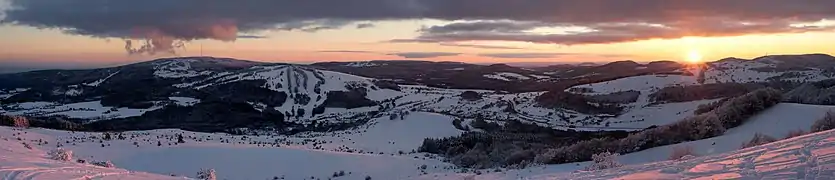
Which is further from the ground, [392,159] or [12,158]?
[12,158]

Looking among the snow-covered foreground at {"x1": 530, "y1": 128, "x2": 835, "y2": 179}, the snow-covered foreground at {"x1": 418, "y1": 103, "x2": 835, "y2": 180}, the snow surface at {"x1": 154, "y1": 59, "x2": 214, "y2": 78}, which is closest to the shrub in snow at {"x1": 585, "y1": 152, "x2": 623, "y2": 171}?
the snow-covered foreground at {"x1": 418, "y1": 103, "x2": 835, "y2": 180}

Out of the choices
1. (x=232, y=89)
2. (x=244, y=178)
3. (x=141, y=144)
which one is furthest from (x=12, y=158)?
(x=232, y=89)

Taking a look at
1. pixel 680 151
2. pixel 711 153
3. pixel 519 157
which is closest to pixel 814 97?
pixel 680 151

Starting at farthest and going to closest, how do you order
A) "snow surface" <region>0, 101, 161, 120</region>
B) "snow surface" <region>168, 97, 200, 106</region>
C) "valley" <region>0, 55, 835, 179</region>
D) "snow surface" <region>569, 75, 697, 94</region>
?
"snow surface" <region>168, 97, 200, 106</region> → "snow surface" <region>0, 101, 161, 120</region> → "snow surface" <region>569, 75, 697, 94</region> → "valley" <region>0, 55, 835, 179</region>

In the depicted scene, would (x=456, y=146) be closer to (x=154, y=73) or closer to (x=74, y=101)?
(x=74, y=101)

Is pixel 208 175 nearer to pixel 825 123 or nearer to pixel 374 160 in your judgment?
pixel 374 160

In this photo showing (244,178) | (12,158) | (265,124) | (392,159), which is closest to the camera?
(12,158)

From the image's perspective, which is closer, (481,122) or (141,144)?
(141,144)

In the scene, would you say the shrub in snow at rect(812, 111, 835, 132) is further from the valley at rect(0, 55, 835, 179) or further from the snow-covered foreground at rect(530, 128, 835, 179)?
the snow-covered foreground at rect(530, 128, 835, 179)
